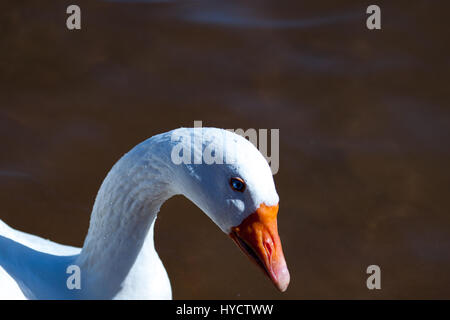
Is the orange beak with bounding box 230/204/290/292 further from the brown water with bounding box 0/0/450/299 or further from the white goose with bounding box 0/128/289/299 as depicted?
the brown water with bounding box 0/0/450/299

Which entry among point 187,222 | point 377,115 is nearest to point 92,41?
point 187,222

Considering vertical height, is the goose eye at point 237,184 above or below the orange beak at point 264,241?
above

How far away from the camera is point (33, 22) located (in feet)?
16.7

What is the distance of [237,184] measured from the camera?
226 centimetres

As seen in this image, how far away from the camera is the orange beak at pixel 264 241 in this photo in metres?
2.36

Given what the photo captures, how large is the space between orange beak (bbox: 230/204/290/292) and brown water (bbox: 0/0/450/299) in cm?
142

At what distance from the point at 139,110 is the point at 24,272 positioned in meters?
1.98

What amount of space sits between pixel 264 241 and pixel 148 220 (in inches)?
21.7

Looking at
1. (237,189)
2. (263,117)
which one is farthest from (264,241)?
(263,117)

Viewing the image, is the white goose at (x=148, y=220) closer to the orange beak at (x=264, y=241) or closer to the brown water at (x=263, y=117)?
the orange beak at (x=264, y=241)

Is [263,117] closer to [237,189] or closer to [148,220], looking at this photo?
[148,220]

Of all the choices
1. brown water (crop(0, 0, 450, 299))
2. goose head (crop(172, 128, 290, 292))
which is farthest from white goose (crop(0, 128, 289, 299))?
brown water (crop(0, 0, 450, 299))

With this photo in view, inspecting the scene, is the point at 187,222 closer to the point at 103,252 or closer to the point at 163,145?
the point at 103,252

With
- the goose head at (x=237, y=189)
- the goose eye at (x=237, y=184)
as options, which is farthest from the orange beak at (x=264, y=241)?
the goose eye at (x=237, y=184)
